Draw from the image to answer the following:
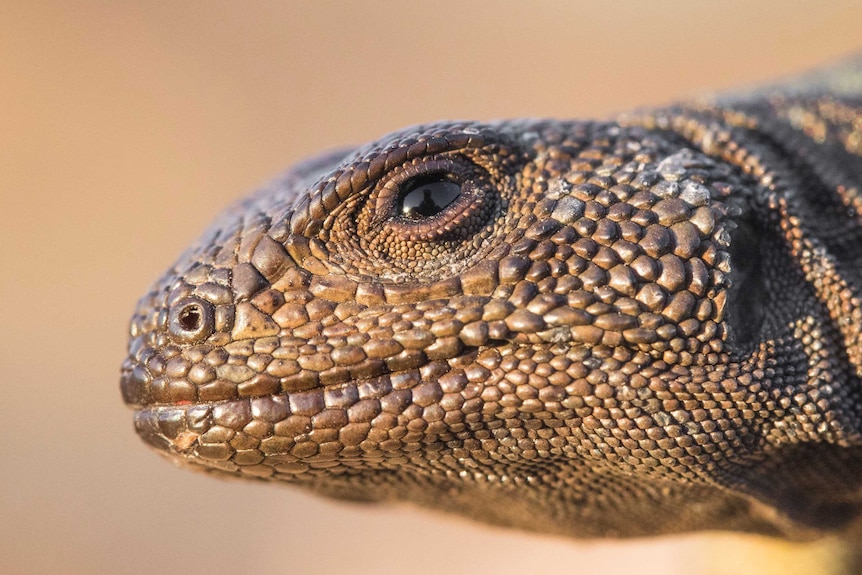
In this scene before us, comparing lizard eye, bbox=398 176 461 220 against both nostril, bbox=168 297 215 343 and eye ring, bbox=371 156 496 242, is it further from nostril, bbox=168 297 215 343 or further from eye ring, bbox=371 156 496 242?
nostril, bbox=168 297 215 343

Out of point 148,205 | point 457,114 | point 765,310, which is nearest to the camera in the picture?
point 765,310

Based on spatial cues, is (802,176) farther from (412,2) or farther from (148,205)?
(412,2)

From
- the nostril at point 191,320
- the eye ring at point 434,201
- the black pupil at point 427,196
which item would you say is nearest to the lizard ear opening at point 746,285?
the eye ring at point 434,201

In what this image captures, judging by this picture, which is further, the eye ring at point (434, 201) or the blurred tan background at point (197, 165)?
the blurred tan background at point (197, 165)

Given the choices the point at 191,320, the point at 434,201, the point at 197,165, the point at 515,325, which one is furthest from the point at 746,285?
the point at 197,165

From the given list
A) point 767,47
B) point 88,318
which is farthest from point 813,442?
point 767,47

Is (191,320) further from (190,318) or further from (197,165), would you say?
(197,165)

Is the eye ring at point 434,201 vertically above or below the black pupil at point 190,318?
above

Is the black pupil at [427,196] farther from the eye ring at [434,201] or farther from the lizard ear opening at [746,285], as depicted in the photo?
the lizard ear opening at [746,285]
